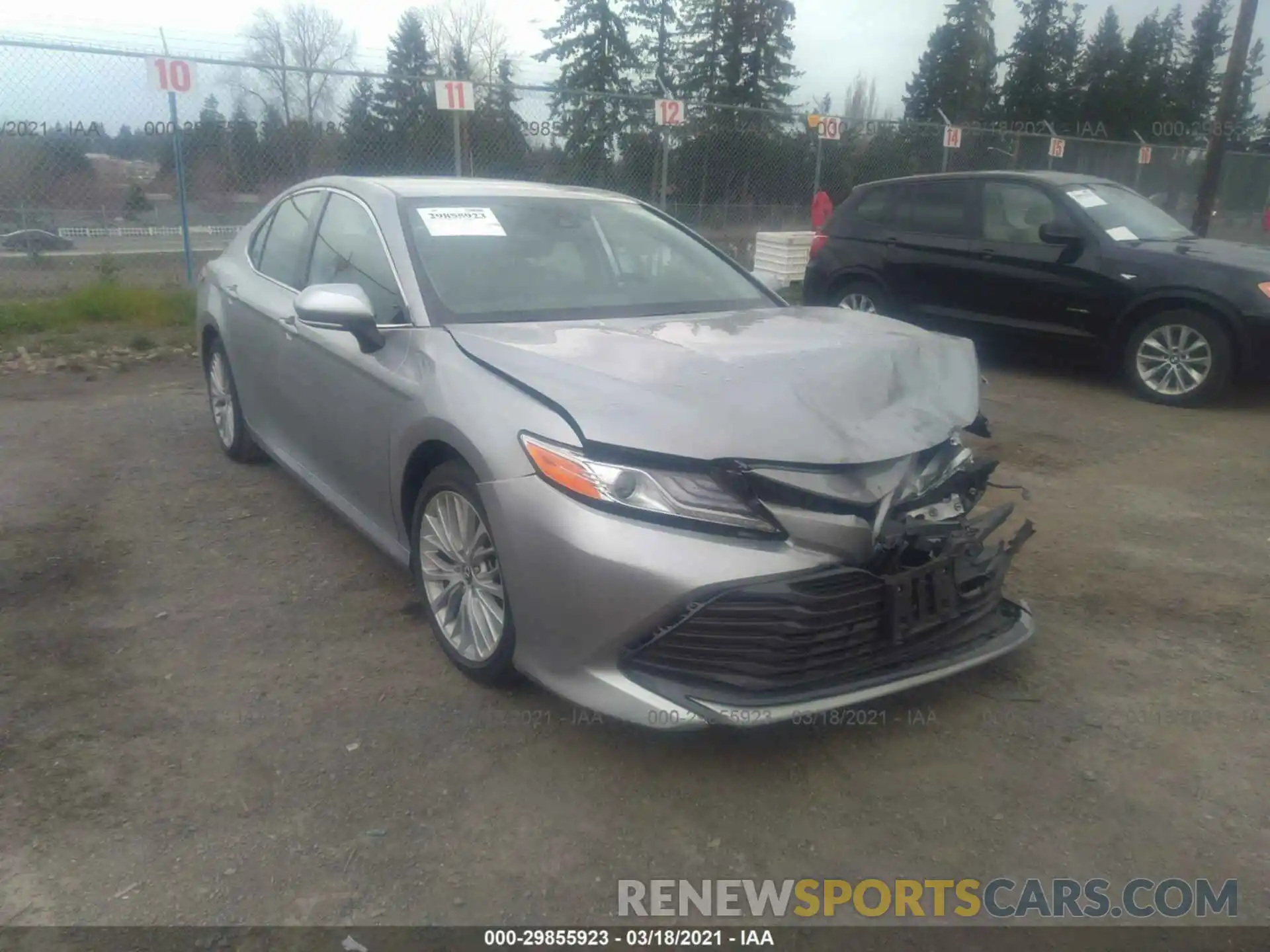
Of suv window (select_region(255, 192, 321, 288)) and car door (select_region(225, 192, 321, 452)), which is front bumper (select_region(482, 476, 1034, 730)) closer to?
car door (select_region(225, 192, 321, 452))

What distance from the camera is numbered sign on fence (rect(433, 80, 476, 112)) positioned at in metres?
9.83

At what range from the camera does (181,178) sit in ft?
31.2

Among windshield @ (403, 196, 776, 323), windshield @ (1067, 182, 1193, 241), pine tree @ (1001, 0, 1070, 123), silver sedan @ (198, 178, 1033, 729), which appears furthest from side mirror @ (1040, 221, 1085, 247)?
pine tree @ (1001, 0, 1070, 123)

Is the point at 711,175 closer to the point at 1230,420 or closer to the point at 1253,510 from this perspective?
the point at 1230,420

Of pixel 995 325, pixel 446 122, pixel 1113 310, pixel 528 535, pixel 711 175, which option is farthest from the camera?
pixel 711 175

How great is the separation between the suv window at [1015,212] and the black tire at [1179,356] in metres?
1.10

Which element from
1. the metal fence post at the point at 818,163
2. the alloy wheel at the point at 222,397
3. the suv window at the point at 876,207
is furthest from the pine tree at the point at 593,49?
the alloy wheel at the point at 222,397

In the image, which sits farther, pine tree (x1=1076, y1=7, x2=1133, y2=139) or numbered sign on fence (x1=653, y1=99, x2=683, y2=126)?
pine tree (x1=1076, y1=7, x2=1133, y2=139)

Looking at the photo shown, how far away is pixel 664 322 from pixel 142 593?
2.28 meters

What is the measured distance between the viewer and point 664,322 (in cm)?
363

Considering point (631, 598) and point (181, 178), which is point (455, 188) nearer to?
point (631, 598)

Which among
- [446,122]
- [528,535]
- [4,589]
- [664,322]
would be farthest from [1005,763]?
[446,122]

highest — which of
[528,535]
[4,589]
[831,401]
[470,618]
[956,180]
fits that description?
[956,180]

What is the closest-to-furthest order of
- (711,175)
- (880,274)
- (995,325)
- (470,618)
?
(470,618) → (995,325) → (880,274) → (711,175)
